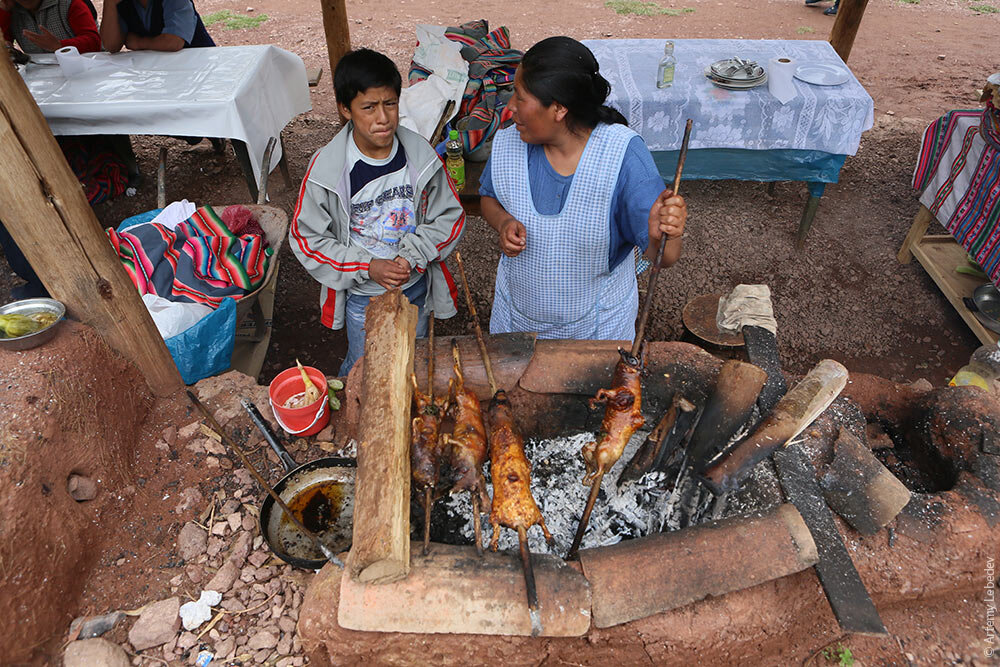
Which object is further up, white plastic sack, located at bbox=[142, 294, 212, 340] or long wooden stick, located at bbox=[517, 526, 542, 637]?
long wooden stick, located at bbox=[517, 526, 542, 637]

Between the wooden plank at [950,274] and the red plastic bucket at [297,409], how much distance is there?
5267mm

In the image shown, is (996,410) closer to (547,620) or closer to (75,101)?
(547,620)

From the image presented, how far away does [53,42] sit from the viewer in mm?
5531

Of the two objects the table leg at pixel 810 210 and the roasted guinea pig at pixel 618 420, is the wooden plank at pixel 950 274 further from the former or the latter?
the roasted guinea pig at pixel 618 420

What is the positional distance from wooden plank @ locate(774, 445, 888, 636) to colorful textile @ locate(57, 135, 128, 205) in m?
6.86

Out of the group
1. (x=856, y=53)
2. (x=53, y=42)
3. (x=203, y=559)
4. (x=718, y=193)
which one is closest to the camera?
(x=203, y=559)

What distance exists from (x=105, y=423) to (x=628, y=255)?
2.76 meters

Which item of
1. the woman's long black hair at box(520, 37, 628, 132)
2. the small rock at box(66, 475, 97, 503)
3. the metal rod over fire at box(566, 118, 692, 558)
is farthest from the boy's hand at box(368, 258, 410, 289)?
the small rock at box(66, 475, 97, 503)

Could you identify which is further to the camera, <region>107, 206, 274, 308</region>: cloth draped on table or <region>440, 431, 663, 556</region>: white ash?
<region>107, 206, 274, 308</region>: cloth draped on table

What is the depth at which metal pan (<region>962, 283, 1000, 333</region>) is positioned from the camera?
15.9 ft

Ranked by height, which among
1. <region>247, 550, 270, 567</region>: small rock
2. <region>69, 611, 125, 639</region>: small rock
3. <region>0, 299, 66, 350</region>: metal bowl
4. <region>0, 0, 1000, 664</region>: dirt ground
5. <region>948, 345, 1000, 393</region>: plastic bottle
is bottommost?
<region>0, 0, 1000, 664</region>: dirt ground

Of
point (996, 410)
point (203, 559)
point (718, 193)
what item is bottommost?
point (718, 193)

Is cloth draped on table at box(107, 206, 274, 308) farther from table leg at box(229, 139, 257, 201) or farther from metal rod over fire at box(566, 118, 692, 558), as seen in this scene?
metal rod over fire at box(566, 118, 692, 558)

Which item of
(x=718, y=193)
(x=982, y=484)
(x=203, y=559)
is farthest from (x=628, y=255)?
(x=718, y=193)
